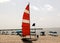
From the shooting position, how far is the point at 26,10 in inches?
858

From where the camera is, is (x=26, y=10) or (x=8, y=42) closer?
(x=26, y=10)

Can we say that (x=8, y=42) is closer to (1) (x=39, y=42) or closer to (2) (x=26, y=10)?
(1) (x=39, y=42)

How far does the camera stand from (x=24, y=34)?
21750mm

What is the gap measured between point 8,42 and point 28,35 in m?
6.28

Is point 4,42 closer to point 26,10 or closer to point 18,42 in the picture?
point 18,42

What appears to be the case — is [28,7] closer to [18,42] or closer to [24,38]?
[24,38]

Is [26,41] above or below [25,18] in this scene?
below

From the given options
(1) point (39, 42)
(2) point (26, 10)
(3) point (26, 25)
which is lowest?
(1) point (39, 42)

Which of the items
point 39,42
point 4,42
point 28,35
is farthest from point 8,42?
point 28,35

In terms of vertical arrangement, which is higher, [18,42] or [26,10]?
[26,10]

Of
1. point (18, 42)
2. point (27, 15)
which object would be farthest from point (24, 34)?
point (18, 42)

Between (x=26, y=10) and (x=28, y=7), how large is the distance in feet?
1.38

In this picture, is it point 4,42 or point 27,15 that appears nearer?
point 27,15

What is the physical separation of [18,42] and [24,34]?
6.29 metres
